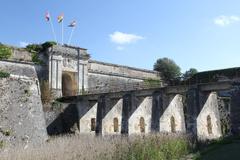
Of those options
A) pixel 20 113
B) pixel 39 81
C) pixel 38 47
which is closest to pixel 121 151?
pixel 20 113

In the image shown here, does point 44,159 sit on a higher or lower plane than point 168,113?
lower

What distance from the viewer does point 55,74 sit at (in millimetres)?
38031

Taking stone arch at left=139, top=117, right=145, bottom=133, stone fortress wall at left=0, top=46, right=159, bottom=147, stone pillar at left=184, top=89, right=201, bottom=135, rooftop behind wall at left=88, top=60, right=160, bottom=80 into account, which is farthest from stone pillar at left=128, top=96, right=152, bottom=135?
rooftop behind wall at left=88, top=60, right=160, bottom=80

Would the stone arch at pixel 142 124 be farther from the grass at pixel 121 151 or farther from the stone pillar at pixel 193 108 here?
the grass at pixel 121 151

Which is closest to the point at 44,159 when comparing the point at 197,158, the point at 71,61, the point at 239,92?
the point at 197,158

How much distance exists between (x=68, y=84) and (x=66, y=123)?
6297mm

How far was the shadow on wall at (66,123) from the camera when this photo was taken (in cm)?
3425

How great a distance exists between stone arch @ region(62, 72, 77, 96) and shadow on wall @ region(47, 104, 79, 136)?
11.3 feet

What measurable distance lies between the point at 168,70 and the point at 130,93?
25261mm

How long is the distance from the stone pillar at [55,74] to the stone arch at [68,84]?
1.67m

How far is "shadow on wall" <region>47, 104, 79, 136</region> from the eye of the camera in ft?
112

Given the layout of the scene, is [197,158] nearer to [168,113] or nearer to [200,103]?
[200,103]

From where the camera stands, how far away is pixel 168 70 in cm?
5706

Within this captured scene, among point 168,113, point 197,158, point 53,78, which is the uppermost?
point 53,78
